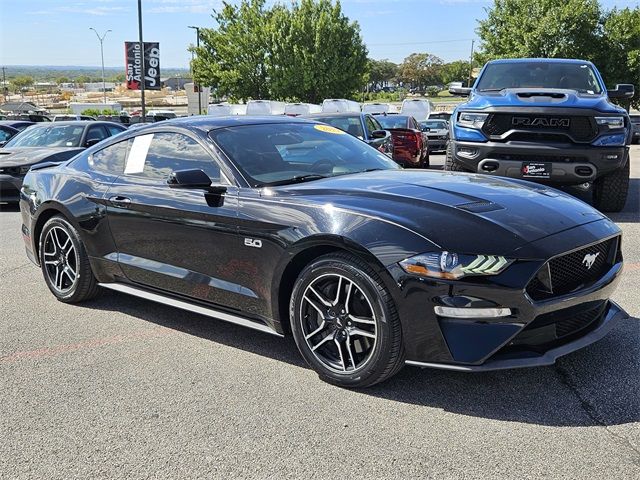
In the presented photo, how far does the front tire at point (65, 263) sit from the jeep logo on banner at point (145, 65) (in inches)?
1107

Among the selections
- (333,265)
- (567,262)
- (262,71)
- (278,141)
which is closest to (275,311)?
(333,265)

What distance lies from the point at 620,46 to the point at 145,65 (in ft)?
93.2

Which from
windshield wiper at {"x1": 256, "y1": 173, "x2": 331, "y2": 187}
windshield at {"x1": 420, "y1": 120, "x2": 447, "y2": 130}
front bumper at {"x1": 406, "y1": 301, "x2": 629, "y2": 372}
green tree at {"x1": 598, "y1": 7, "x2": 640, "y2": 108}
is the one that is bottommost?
windshield at {"x1": 420, "y1": 120, "x2": 447, "y2": 130}

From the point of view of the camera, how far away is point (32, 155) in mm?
11320

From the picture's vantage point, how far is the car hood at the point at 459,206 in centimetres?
323

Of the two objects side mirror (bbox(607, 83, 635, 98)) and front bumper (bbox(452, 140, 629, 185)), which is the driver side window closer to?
front bumper (bbox(452, 140, 629, 185))

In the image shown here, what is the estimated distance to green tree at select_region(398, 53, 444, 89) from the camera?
14125 centimetres

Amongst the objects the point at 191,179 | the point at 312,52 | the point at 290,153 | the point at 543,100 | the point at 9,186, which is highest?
the point at 312,52

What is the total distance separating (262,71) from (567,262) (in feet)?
154

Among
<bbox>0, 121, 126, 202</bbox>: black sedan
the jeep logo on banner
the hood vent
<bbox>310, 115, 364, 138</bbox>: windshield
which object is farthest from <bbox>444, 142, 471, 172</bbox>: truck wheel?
the jeep logo on banner

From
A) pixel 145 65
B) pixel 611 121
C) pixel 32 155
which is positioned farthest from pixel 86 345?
pixel 145 65

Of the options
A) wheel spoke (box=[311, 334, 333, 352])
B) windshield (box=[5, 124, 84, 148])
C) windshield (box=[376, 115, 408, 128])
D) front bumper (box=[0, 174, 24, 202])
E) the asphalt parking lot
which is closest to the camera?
the asphalt parking lot

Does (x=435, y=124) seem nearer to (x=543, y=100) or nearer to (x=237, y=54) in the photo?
(x=543, y=100)

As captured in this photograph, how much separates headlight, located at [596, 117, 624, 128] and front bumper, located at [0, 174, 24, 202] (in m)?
8.88
